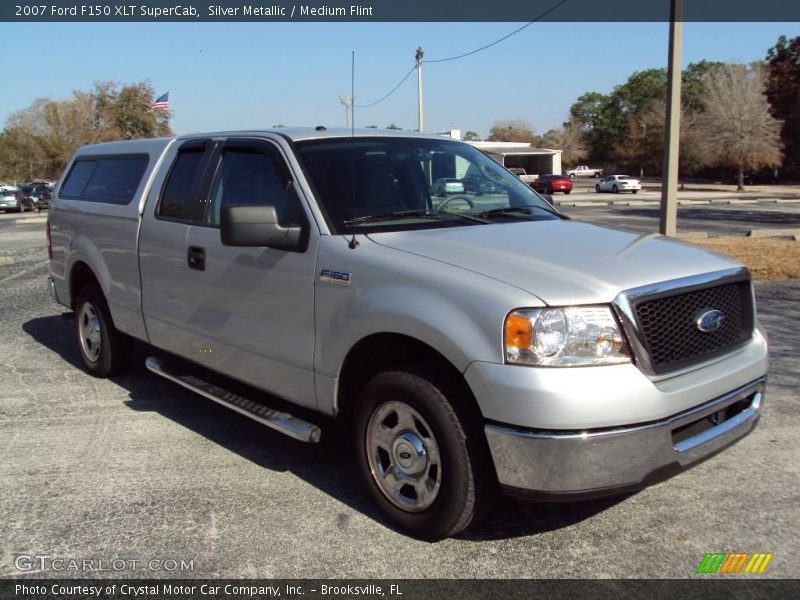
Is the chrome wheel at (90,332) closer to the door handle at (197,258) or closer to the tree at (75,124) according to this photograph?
the door handle at (197,258)

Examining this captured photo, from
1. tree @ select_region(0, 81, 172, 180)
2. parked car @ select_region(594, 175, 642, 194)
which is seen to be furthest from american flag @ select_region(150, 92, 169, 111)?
tree @ select_region(0, 81, 172, 180)

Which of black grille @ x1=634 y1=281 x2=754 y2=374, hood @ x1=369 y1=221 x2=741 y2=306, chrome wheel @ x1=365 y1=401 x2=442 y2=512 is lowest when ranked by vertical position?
chrome wheel @ x1=365 y1=401 x2=442 y2=512

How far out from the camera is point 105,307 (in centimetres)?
597

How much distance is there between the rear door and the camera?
3.92 metres

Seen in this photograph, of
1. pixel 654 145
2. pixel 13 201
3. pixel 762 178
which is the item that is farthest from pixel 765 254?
pixel 654 145

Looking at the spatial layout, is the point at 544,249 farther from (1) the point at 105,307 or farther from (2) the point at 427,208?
(1) the point at 105,307

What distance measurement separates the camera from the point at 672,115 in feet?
39.8

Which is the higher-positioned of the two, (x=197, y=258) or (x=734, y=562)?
(x=197, y=258)

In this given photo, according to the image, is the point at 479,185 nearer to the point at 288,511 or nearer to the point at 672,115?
the point at 288,511

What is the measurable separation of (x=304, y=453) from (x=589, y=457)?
7.29ft

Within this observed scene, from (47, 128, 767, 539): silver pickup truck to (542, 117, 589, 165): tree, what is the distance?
10359 cm

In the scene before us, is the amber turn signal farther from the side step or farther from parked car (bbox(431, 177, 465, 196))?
parked car (bbox(431, 177, 465, 196))

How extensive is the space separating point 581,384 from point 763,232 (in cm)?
1647

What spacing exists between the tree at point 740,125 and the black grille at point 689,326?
5803 cm
